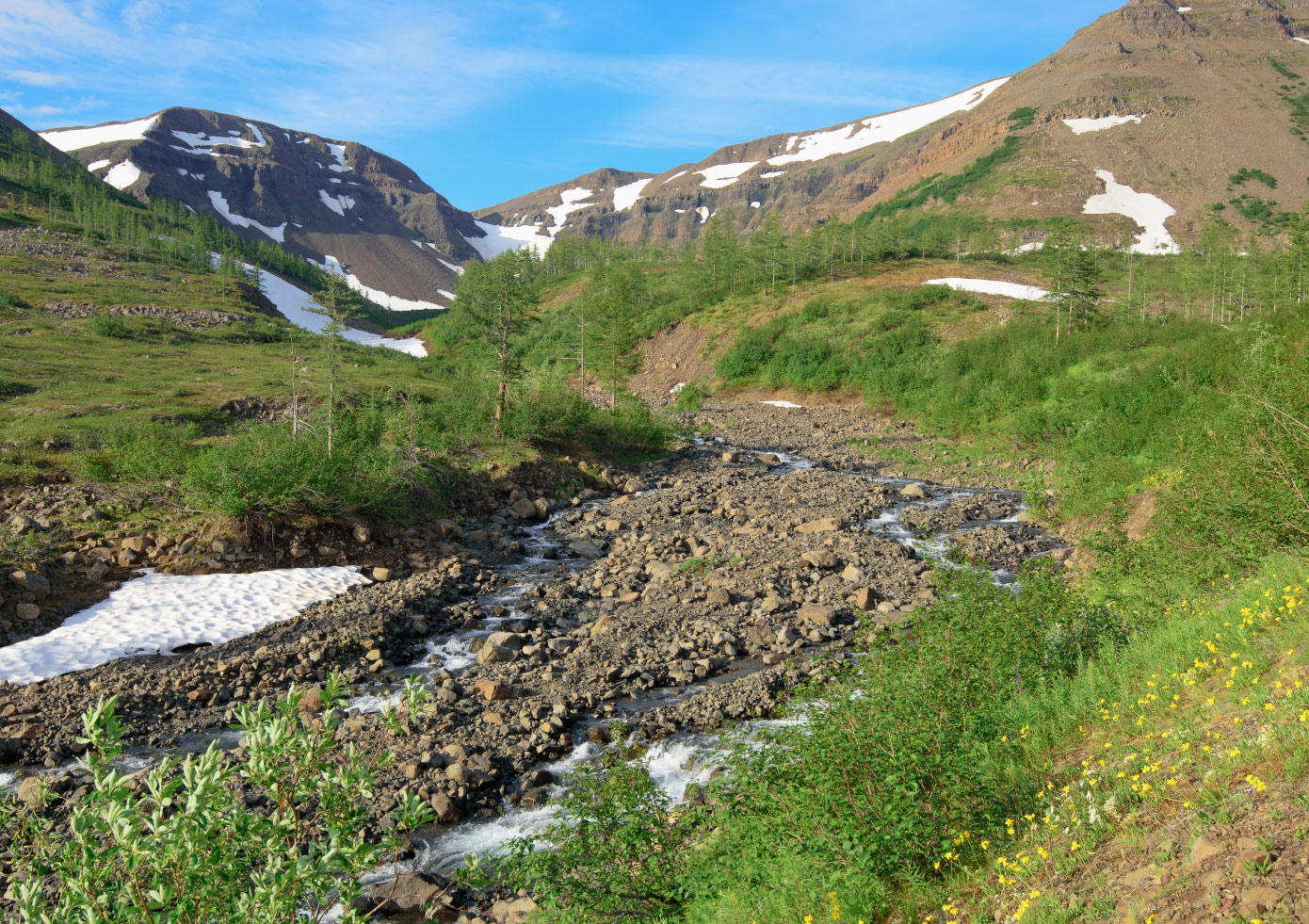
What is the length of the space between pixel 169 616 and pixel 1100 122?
17014cm

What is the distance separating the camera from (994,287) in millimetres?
45094

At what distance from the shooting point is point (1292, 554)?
23.2 feet

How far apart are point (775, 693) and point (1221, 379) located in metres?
15.3

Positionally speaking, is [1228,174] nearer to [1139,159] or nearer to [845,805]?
[1139,159]

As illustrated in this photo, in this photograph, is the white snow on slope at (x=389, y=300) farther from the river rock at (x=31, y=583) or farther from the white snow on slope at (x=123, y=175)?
the river rock at (x=31, y=583)

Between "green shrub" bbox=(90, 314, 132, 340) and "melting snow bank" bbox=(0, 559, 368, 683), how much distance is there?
39.4 metres

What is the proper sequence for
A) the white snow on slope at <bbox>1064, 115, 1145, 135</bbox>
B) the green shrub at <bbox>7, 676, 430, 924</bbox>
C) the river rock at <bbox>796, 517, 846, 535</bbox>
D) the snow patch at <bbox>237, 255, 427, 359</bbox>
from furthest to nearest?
the white snow on slope at <bbox>1064, 115, 1145, 135</bbox> → the snow patch at <bbox>237, 255, 427, 359</bbox> → the river rock at <bbox>796, 517, 846, 535</bbox> → the green shrub at <bbox>7, 676, 430, 924</bbox>

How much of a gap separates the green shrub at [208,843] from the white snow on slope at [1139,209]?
12905 centimetres

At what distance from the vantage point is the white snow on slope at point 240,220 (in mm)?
177750

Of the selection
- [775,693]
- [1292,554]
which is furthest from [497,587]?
[1292,554]

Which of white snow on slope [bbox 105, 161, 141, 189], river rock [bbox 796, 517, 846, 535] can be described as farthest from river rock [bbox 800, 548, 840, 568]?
white snow on slope [bbox 105, 161, 141, 189]

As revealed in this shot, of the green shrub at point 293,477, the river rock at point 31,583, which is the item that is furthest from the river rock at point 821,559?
the river rock at point 31,583

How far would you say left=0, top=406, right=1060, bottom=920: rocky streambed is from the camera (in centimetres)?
775

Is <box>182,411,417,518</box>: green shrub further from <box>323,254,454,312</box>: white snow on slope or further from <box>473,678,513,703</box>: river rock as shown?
<box>323,254,454,312</box>: white snow on slope
